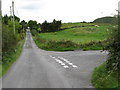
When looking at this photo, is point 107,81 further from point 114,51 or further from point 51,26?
→ point 51,26

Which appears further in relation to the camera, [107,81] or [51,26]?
[51,26]

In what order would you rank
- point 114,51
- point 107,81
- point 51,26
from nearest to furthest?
point 107,81
point 114,51
point 51,26

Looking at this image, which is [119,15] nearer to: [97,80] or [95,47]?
[97,80]

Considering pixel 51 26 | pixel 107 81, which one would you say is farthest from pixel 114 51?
pixel 51 26

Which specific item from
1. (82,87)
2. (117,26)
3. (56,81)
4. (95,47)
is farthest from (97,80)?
(95,47)

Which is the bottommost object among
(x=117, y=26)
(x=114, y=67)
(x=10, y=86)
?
(x=10, y=86)

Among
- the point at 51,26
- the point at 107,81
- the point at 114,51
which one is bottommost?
the point at 107,81

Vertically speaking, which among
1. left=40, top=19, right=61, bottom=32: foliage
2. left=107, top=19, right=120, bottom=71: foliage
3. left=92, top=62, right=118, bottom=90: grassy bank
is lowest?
left=92, top=62, right=118, bottom=90: grassy bank

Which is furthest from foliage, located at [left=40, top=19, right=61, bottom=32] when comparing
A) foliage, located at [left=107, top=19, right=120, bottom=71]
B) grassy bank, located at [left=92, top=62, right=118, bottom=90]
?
grassy bank, located at [left=92, top=62, right=118, bottom=90]

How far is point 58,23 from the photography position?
4262 inches

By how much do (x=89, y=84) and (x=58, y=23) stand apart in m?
99.2

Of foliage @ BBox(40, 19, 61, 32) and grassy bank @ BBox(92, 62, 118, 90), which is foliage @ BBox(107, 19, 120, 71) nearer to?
grassy bank @ BBox(92, 62, 118, 90)

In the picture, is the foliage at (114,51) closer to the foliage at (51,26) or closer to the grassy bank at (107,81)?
the grassy bank at (107,81)

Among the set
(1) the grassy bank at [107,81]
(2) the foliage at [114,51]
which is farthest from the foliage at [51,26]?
(1) the grassy bank at [107,81]
